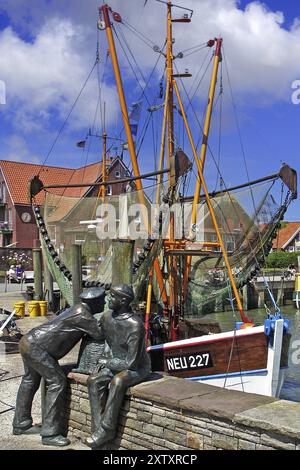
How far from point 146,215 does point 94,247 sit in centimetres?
207

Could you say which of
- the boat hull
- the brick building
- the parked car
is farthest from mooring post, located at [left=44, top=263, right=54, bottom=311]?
the brick building

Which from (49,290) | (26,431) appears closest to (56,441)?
(26,431)

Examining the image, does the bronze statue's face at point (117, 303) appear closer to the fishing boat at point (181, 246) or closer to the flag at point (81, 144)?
the fishing boat at point (181, 246)

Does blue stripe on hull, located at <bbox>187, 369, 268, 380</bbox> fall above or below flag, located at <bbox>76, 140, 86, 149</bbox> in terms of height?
below

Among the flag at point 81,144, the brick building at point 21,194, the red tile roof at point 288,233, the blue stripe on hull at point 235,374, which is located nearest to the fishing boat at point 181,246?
the blue stripe on hull at point 235,374

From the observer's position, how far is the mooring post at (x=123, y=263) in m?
10.7

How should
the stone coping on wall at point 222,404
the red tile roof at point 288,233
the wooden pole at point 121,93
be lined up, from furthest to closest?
the red tile roof at point 288,233, the wooden pole at point 121,93, the stone coping on wall at point 222,404

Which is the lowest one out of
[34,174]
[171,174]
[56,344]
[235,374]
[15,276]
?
A: [235,374]

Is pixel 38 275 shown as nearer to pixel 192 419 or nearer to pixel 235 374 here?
pixel 235 374

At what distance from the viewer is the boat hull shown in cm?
966

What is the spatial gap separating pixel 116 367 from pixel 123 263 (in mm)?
5144

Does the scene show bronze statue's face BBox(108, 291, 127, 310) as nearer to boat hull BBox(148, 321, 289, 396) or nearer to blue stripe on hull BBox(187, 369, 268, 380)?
boat hull BBox(148, 321, 289, 396)

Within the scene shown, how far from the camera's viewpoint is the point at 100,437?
5.53 metres

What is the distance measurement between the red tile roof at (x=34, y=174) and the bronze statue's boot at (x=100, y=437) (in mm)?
41995
